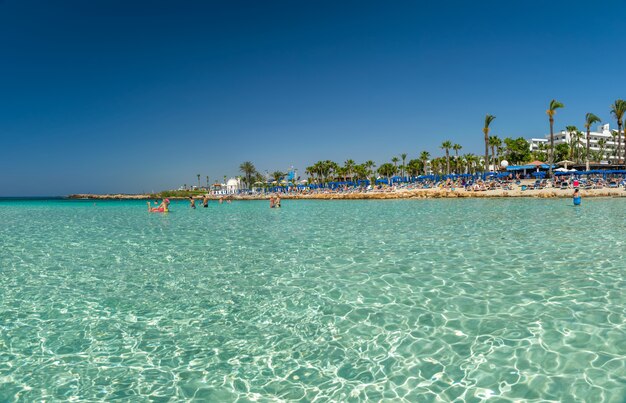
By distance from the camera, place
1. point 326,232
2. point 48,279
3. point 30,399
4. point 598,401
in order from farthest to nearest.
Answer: point 326,232 → point 48,279 → point 30,399 → point 598,401

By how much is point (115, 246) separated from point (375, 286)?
37.7 feet

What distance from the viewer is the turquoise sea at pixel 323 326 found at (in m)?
4.34

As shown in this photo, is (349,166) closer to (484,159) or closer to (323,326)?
(484,159)

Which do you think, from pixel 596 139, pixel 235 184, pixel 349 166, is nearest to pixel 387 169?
pixel 349 166

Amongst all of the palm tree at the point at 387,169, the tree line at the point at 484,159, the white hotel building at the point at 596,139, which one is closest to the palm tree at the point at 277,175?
the tree line at the point at 484,159

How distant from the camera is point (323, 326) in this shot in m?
6.04

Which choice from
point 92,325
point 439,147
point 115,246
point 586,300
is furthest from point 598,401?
point 439,147

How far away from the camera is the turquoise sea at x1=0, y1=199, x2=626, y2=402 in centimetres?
434

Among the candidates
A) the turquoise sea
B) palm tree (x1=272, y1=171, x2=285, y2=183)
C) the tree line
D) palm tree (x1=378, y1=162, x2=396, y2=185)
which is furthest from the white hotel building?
the turquoise sea

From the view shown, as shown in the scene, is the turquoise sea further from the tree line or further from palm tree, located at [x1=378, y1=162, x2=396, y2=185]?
palm tree, located at [x1=378, y1=162, x2=396, y2=185]

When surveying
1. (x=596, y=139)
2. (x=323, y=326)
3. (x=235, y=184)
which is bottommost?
(x=323, y=326)

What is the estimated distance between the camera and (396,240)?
14312 mm

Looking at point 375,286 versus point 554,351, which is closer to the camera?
point 554,351

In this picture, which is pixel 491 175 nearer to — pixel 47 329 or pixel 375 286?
pixel 375 286
